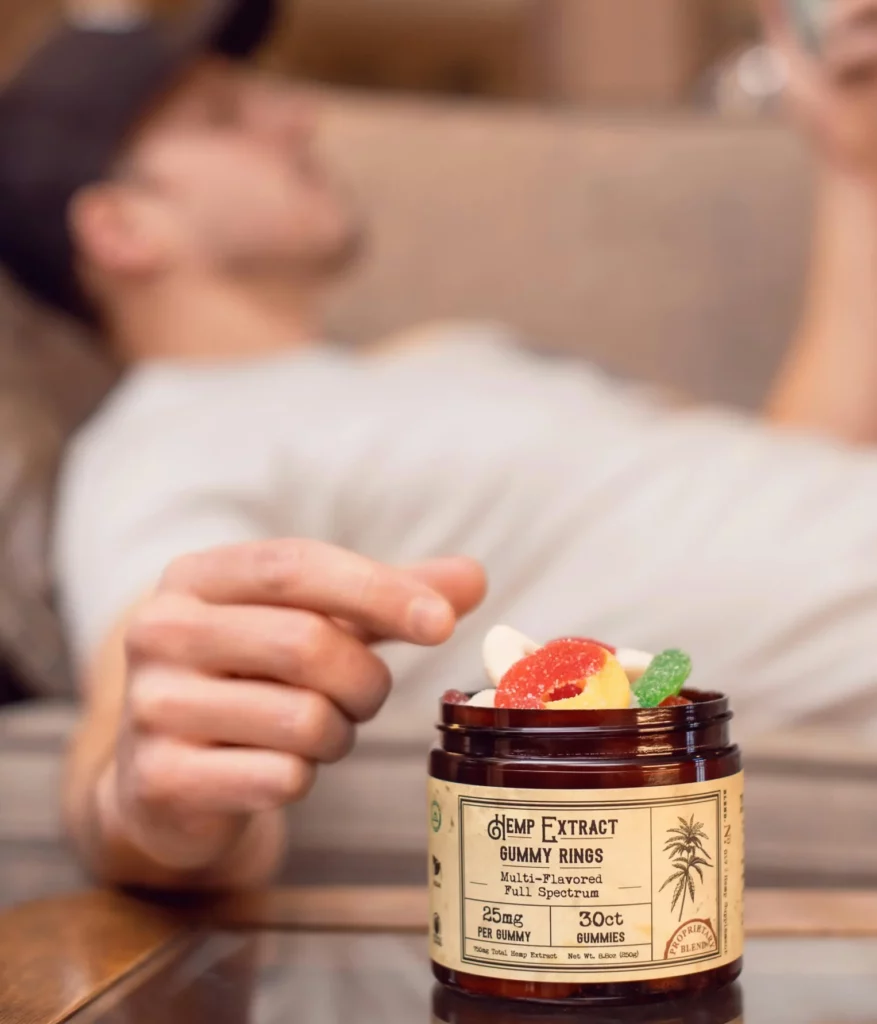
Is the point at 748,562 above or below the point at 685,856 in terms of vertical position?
above

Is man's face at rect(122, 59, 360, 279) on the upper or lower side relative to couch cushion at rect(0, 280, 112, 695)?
upper

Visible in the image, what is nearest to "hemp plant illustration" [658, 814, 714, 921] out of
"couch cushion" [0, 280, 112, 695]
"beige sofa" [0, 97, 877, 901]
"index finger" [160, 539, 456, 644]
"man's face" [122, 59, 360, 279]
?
"index finger" [160, 539, 456, 644]

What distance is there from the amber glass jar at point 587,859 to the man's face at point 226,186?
95 centimetres

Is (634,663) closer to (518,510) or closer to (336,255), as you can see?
(518,510)

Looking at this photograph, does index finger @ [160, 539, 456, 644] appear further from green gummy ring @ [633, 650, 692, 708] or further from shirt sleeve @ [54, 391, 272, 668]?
shirt sleeve @ [54, 391, 272, 668]

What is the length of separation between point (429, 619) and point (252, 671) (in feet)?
0.31

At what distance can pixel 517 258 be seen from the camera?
1.57 metres

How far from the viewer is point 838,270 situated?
1236 mm

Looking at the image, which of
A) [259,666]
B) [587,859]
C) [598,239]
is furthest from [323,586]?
[598,239]

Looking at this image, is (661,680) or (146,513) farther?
(146,513)

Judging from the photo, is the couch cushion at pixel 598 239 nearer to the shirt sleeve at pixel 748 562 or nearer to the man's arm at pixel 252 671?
the shirt sleeve at pixel 748 562

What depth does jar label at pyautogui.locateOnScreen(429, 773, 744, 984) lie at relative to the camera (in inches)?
14.8

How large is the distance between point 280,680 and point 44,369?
29.2 inches

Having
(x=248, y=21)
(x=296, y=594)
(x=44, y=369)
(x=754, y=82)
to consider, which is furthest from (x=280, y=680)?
(x=754, y=82)
